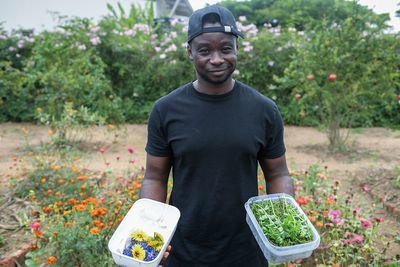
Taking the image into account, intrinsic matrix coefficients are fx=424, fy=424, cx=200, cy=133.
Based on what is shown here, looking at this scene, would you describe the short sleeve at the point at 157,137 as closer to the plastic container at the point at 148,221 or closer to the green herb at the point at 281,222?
the plastic container at the point at 148,221

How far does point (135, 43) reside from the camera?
31.1ft

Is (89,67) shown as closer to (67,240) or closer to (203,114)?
(67,240)

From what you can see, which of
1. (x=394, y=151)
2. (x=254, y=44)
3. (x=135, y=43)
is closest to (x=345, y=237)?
(x=394, y=151)

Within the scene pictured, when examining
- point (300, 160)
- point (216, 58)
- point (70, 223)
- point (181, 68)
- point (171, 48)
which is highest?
point (216, 58)

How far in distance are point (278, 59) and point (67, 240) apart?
24.0ft

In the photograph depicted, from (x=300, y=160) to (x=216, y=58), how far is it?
4.83m

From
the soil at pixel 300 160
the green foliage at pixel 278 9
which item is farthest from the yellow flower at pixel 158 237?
the green foliage at pixel 278 9

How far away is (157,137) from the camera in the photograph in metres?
1.58

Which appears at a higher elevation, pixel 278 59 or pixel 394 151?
pixel 278 59

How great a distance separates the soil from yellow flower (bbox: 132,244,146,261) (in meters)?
1.90

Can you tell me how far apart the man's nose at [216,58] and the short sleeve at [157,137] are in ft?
0.94

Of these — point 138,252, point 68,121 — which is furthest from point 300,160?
point 138,252

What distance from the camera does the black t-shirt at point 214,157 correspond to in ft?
4.99

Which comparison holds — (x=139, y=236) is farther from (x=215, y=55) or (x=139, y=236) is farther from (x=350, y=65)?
(x=350, y=65)
